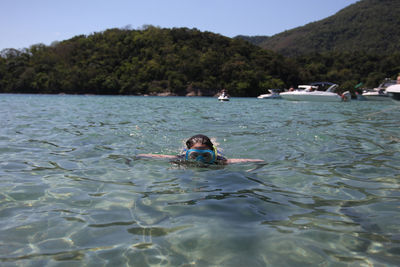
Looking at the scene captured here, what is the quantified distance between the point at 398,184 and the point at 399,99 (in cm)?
615

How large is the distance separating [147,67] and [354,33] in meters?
87.7

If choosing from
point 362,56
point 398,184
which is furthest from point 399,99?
point 362,56

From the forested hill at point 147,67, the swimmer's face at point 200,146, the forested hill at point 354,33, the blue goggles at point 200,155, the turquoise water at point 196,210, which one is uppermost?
the forested hill at point 354,33

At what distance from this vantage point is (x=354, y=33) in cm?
12438

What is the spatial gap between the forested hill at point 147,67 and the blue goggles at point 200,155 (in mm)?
76576

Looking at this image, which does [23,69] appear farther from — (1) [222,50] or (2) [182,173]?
A: (2) [182,173]

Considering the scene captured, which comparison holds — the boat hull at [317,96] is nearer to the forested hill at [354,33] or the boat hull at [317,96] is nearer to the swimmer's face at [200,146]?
the swimmer's face at [200,146]

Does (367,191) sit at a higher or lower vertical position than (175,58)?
lower

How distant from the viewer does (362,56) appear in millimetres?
91188

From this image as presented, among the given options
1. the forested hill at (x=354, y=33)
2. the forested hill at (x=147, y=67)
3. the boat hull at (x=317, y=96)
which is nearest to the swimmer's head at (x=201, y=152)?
the boat hull at (x=317, y=96)

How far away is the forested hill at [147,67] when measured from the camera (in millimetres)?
82500

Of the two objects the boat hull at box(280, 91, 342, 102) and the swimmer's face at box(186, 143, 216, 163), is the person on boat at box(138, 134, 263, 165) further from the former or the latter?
the boat hull at box(280, 91, 342, 102)

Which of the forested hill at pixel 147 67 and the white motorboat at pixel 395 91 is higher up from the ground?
the forested hill at pixel 147 67

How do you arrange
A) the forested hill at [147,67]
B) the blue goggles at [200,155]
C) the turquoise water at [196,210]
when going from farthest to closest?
the forested hill at [147,67] → the blue goggles at [200,155] → the turquoise water at [196,210]
